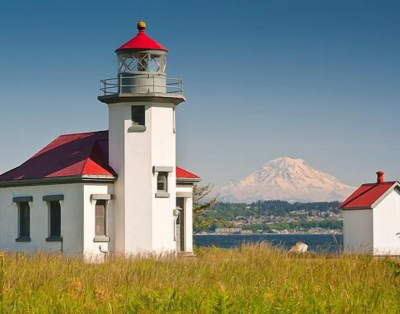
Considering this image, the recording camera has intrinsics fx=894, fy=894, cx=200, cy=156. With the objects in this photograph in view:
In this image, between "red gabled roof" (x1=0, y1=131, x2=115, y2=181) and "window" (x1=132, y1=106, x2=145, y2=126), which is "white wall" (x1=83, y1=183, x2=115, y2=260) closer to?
"red gabled roof" (x1=0, y1=131, x2=115, y2=181)

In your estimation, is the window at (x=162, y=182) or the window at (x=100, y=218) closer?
the window at (x=100, y=218)

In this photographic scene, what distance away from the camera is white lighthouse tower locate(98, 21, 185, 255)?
30969 millimetres

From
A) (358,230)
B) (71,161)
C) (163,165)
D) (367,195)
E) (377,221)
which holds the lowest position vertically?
(358,230)

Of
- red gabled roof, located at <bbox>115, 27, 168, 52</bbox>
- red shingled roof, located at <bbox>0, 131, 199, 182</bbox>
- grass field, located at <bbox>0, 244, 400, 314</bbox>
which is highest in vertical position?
red gabled roof, located at <bbox>115, 27, 168, 52</bbox>

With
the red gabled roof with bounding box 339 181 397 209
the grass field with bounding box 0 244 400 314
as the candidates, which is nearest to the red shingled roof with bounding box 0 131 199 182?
the red gabled roof with bounding box 339 181 397 209

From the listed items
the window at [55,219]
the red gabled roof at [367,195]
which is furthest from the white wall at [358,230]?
the window at [55,219]

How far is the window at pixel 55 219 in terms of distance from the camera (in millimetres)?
31734

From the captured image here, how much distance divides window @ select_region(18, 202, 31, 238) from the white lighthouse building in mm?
727

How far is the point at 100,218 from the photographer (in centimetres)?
3131

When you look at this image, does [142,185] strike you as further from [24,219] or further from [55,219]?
[24,219]

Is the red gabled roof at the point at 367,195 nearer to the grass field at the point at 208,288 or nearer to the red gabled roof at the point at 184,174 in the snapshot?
the red gabled roof at the point at 184,174

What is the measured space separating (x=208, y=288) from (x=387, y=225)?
61.4ft

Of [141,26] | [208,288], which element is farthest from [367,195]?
[208,288]

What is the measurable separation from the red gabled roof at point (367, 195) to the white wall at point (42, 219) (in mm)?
10703
